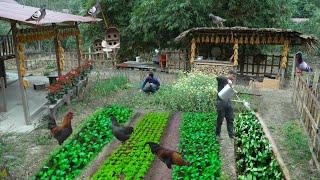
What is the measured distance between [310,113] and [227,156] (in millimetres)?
2572

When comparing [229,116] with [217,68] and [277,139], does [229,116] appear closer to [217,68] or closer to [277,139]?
[277,139]

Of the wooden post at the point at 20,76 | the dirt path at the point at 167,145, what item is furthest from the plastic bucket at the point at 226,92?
the wooden post at the point at 20,76

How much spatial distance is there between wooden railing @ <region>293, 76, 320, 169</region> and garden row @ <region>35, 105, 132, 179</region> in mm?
4775

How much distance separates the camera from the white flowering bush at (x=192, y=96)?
1062 cm

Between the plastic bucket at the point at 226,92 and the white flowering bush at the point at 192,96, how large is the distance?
2.67m

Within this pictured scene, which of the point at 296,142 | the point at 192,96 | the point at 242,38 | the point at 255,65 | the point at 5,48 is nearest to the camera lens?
the point at 296,142

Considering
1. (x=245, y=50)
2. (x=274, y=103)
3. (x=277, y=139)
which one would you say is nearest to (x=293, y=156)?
(x=277, y=139)

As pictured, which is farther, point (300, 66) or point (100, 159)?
point (300, 66)

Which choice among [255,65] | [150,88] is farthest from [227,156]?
[255,65]

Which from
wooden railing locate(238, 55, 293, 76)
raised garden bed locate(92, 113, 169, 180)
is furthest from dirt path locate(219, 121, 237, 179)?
wooden railing locate(238, 55, 293, 76)

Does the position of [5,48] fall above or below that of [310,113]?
above

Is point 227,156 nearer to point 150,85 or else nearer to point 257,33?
point 150,85

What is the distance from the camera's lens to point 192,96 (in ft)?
35.5

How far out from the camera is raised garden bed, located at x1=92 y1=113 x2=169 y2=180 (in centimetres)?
643
